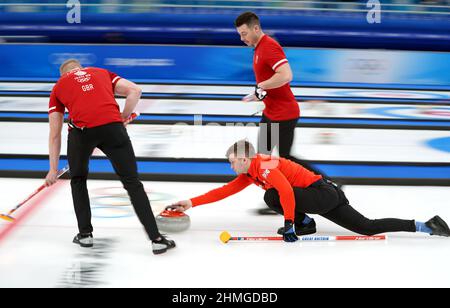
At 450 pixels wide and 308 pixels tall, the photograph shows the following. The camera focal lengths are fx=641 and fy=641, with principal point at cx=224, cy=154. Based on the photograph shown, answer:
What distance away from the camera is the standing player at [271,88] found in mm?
4141

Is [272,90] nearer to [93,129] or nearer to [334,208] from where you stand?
[334,208]

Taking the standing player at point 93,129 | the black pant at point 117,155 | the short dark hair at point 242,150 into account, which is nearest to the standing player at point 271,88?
the short dark hair at point 242,150

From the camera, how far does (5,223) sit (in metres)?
4.14

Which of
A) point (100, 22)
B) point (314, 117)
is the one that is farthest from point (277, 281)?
point (100, 22)

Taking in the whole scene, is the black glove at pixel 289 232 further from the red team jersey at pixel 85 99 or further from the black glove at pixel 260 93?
the red team jersey at pixel 85 99

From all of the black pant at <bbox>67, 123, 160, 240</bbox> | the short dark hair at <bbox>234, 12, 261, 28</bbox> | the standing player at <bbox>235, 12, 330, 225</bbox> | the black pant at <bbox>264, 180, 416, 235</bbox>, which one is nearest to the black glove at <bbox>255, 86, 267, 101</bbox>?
the standing player at <bbox>235, 12, 330, 225</bbox>

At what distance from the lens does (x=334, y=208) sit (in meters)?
3.82

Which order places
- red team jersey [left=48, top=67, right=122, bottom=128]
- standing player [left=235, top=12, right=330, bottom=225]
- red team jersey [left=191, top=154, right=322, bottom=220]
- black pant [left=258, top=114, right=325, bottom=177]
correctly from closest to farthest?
red team jersey [left=48, top=67, right=122, bottom=128]
red team jersey [left=191, top=154, right=322, bottom=220]
standing player [left=235, top=12, right=330, bottom=225]
black pant [left=258, top=114, right=325, bottom=177]

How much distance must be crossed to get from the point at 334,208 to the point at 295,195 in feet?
0.83

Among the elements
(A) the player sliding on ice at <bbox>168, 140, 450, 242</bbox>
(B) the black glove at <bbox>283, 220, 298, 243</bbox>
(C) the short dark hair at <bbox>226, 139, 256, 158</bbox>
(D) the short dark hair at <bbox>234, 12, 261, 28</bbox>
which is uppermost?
(D) the short dark hair at <bbox>234, 12, 261, 28</bbox>

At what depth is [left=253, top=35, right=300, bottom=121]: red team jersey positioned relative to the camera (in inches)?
164

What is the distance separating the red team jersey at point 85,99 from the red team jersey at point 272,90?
3.75 ft

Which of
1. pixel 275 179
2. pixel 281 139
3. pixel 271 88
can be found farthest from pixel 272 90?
pixel 275 179

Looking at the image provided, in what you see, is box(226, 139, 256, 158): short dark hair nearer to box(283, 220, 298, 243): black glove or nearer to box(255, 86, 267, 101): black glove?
box(283, 220, 298, 243): black glove
